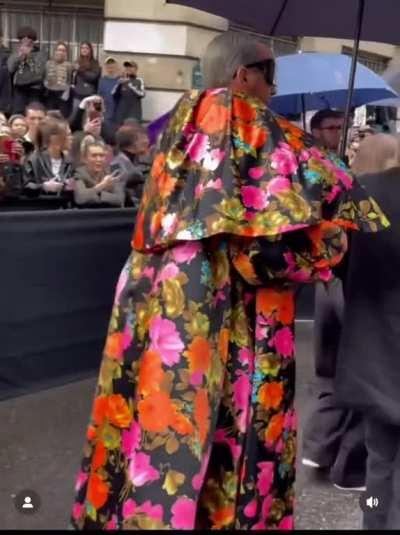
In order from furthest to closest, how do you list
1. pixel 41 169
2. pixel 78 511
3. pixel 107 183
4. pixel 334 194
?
pixel 41 169, pixel 107 183, pixel 78 511, pixel 334 194

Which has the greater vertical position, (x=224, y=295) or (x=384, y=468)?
(x=224, y=295)

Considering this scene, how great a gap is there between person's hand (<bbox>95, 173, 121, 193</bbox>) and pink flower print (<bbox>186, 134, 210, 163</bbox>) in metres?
3.81

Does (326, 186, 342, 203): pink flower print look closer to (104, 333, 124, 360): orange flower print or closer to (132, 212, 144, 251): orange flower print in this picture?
(132, 212, 144, 251): orange flower print

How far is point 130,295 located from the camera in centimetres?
331

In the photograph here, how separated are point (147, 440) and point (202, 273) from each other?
52 cm

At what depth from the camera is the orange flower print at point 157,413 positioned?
3.04 meters

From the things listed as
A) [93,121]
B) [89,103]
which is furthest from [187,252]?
[89,103]

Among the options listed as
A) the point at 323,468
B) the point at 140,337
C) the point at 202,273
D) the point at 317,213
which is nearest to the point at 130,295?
the point at 140,337

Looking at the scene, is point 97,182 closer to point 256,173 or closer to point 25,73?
point 256,173

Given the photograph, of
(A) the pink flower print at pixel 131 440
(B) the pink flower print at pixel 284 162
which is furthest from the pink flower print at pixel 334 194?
(A) the pink flower print at pixel 131 440

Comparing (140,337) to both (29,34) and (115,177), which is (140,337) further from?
(29,34)

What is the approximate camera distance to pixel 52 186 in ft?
22.6

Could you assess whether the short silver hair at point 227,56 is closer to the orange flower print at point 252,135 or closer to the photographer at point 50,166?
the orange flower print at point 252,135

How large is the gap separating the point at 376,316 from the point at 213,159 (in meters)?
0.77
